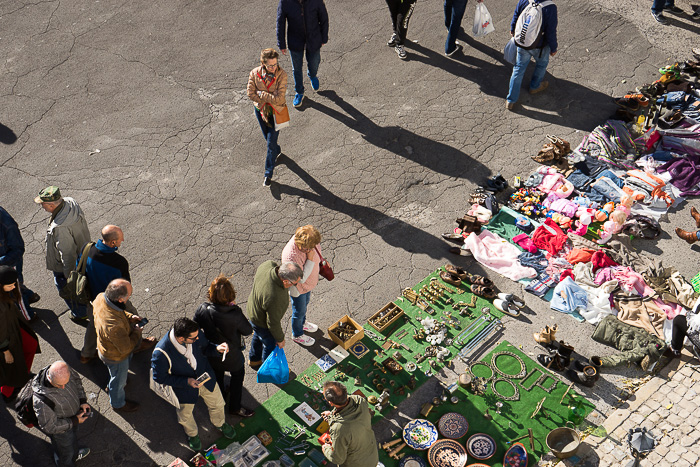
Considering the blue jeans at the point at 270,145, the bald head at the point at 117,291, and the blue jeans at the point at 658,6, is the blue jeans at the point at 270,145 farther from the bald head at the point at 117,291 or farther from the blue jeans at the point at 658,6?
the blue jeans at the point at 658,6

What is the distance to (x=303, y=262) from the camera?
8.42 metres

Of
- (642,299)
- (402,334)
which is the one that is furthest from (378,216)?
(642,299)

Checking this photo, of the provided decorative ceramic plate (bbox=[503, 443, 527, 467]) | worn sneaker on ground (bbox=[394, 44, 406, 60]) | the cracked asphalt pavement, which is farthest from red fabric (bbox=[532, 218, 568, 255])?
worn sneaker on ground (bbox=[394, 44, 406, 60])

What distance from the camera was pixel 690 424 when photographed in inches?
327

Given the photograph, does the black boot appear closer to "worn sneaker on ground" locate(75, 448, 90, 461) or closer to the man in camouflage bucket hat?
"worn sneaker on ground" locate(75, 448, 90, 461)

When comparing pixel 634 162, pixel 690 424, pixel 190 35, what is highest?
pixel 190 35

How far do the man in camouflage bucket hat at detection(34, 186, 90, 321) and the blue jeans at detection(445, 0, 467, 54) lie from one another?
8.82 m

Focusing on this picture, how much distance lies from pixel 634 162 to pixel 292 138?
6.40m

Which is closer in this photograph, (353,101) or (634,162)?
(634,162)

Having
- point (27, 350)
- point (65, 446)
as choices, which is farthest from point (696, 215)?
point (27, 350)

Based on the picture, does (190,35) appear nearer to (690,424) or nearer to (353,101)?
(353,101)

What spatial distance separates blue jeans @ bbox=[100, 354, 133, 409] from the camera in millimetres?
7910

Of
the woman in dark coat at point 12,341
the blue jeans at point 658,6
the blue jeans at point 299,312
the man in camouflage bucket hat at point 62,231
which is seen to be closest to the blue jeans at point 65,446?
the woman in dark coat at point 12,341

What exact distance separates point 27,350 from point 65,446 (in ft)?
4.89
